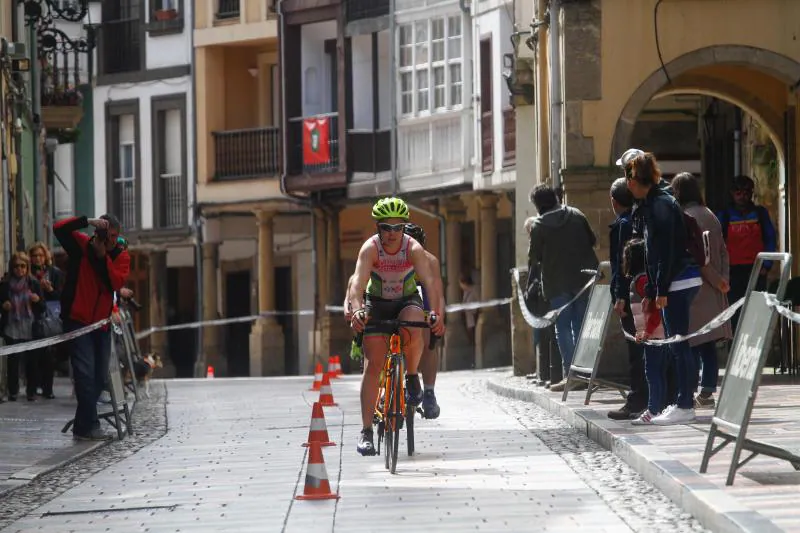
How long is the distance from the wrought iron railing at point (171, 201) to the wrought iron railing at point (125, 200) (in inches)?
31.6

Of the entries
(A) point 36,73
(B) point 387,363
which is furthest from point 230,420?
(A) point 36,73

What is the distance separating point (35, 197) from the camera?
3419 cm

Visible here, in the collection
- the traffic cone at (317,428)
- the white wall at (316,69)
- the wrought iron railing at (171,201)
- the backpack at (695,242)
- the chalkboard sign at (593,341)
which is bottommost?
the traffic cone at (317,428)

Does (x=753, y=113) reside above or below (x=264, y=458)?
above

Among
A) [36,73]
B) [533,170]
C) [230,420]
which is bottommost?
[230,420]

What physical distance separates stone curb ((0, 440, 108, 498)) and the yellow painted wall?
6637 millimetres

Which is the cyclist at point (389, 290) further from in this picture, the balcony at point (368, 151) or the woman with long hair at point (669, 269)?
the balcony at point (368, 151)

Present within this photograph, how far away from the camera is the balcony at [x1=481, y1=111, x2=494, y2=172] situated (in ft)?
126

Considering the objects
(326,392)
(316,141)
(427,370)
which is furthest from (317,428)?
(316,141)

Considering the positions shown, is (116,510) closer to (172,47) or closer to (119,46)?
(172,47)

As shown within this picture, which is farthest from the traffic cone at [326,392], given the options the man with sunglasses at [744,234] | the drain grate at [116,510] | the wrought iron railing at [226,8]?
the wrought iron railing at [226,8]

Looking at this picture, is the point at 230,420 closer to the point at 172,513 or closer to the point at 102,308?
the point at 102,308

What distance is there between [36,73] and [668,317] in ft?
69.2

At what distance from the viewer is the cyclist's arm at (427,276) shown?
12.9 meters
